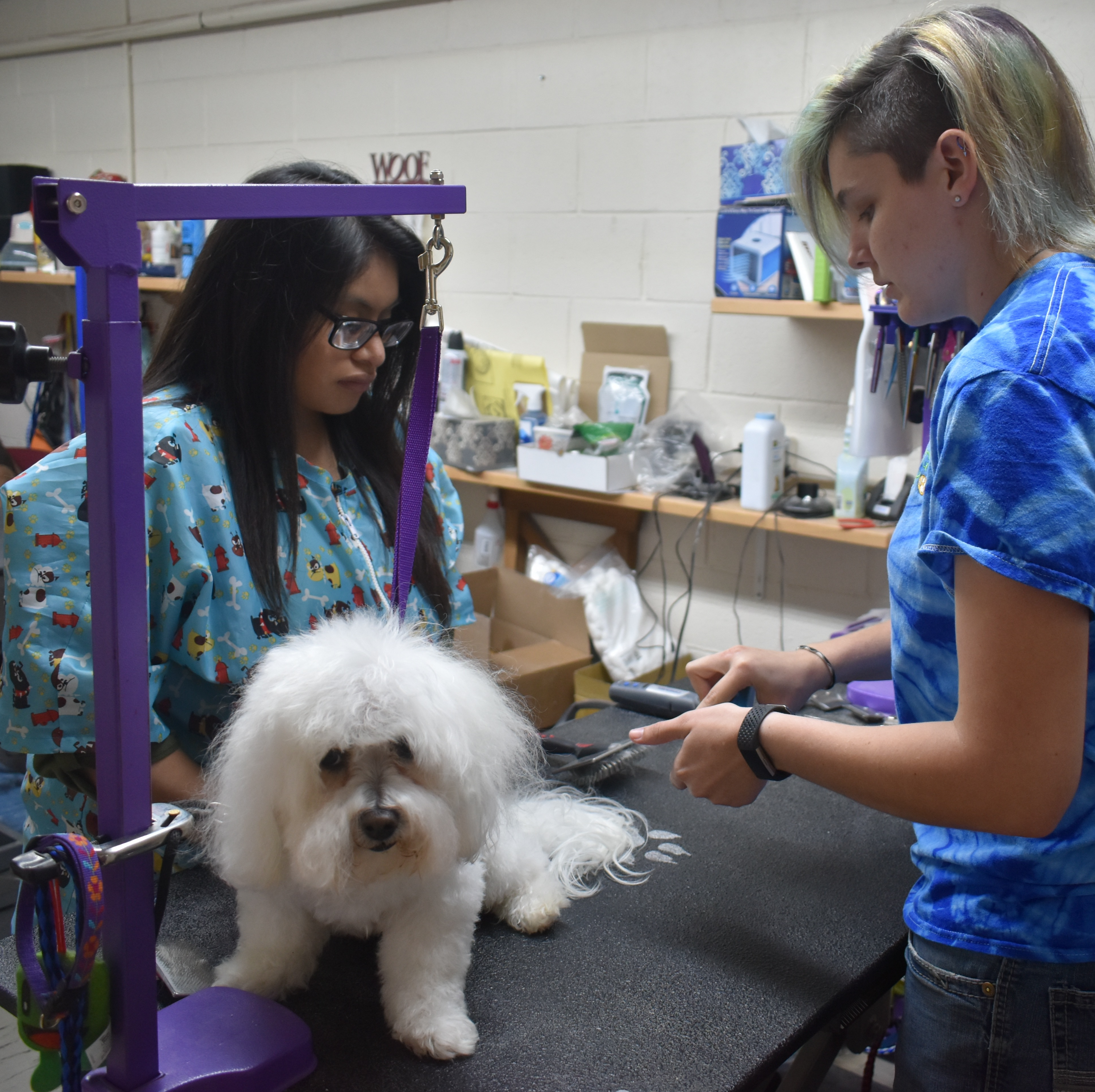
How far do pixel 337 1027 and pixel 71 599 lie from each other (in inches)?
20.8

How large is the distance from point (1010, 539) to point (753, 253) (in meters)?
1.87

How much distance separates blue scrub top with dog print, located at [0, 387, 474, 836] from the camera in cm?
104

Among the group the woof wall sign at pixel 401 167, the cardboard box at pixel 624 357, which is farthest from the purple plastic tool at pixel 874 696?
the woof wall sign at pixel 401 167

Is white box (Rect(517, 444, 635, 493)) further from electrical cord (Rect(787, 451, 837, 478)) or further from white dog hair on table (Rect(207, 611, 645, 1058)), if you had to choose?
white dog hair on table (Rect(207, 611, 645, 1058))

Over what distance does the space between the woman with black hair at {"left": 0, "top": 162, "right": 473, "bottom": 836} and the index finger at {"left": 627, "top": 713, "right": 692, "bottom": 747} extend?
0.92ft

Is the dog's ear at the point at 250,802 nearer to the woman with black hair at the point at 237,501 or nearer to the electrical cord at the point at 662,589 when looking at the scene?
the woman with black hair at the point at 237,501

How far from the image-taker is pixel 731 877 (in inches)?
44.0

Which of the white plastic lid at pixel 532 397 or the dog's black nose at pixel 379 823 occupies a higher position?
the white plastic lid at pixel 532 397

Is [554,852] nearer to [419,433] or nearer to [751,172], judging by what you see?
[419,433]

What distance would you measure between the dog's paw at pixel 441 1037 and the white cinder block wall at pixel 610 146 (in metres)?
1.98

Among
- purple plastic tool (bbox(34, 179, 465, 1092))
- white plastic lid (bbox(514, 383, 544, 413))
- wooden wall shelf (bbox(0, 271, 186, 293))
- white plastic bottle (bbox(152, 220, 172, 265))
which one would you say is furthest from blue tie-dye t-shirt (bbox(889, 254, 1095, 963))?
white plastic bottle (bbox(152, 220, 172, 265))

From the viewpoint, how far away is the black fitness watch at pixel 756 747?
2.77 ft

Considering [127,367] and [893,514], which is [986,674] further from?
[893,514]

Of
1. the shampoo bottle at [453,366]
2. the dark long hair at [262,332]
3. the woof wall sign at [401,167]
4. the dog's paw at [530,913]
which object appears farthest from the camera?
the woof wall sign at [401,167]
